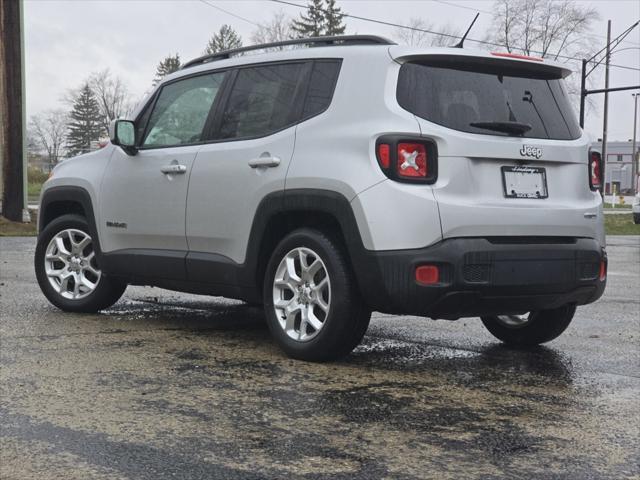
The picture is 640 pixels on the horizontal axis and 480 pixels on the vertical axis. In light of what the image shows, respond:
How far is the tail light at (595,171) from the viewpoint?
217 inches

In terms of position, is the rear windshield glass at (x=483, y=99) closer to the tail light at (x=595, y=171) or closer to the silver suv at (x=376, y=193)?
the silver suv at (x=376, y=193)

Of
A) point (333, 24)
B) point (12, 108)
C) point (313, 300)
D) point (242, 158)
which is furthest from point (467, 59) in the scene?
point (333, 24)

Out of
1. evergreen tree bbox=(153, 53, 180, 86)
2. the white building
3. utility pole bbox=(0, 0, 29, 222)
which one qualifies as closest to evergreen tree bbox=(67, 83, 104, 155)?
evergreen tree bbox=(153, 53, 180, 86)

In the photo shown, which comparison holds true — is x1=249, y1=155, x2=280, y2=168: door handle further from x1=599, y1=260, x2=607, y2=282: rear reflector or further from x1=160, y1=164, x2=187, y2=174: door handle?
x1=599, y1=260, x2=607, y2=282: rear reflector

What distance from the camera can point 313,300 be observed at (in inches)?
205

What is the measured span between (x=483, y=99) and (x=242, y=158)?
154cm

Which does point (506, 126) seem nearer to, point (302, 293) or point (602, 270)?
point (602, 270)

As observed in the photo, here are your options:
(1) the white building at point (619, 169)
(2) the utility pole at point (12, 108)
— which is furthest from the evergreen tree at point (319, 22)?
(2) the utility pole at point (12, 108)

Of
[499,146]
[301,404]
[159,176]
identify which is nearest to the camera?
[301,404]

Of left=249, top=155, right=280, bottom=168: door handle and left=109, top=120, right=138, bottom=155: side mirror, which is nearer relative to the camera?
left=249, top=155, right=280, bottom=168: door handle

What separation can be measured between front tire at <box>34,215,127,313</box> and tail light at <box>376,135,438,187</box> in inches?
117

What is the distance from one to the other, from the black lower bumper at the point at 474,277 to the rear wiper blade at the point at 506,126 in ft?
2.04

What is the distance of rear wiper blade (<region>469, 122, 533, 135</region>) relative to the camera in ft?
16.4

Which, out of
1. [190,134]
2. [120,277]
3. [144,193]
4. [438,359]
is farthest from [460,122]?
[120,277]
